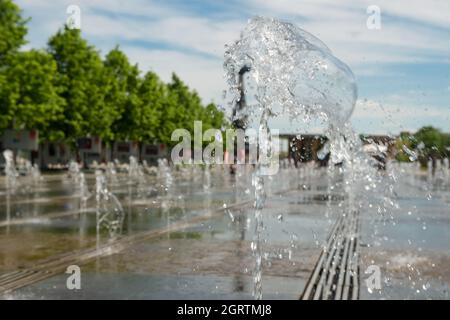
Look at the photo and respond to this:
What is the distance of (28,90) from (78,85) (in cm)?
984

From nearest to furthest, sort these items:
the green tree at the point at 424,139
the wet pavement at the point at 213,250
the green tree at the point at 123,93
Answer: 1. the wet pavement at the point at 213,250
2. the green tree at the point at 424,139
3. the green tree at the point at 123,93

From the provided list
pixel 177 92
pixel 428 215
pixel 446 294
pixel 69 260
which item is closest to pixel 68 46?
pixel 177 92

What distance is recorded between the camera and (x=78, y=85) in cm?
5119

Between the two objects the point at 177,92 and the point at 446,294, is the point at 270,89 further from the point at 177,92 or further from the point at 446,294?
the point at 177,92

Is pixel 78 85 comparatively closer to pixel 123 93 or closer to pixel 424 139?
pixel 123 93

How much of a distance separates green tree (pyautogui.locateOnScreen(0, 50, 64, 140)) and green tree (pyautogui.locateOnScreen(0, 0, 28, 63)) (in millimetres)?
553

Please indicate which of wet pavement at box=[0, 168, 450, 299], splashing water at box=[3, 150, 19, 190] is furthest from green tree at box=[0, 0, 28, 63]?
wet pavement at box=[0, 168, 450, 299]

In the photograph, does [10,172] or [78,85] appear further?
[78,85]

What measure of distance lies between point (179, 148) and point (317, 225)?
83655 millimetres

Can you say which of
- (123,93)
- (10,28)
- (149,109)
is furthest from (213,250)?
(149,109)

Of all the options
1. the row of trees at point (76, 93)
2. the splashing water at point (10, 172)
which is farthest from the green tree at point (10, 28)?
the splashing water at point (10, 172)

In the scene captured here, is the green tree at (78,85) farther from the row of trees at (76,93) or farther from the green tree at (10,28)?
the green tree at (10,28)

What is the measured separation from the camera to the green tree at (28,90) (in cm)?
3888
